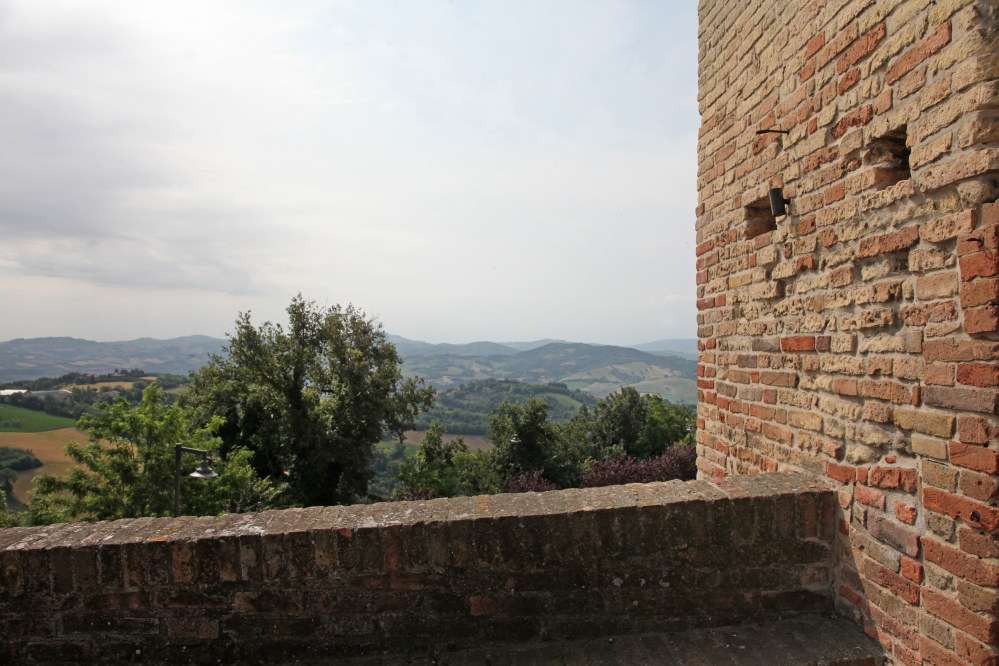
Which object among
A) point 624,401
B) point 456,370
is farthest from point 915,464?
point 456,370

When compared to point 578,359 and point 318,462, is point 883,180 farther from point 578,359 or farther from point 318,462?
point 578,359

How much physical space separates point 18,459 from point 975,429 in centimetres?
5311

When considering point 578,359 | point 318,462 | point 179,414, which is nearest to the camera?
point 179,414

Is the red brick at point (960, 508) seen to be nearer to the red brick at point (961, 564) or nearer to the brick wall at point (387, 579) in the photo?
the red brick at point (961, 564)

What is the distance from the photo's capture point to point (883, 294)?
207 cm

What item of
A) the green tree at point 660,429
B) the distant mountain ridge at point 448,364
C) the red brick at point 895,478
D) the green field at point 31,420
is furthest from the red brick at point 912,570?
the distant mountain ridge at point 448,364

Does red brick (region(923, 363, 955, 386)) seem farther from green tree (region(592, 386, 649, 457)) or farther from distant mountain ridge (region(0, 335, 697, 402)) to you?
distant mountain ridge (region(0, 335, 697, 402))

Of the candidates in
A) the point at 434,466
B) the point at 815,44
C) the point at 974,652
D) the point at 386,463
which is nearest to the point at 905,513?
the point at 974,652

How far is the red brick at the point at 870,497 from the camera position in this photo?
6.83 ft

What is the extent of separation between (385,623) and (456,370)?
6616 inches

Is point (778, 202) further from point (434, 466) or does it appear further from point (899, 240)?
point (434, 466)

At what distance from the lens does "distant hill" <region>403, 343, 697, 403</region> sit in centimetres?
14250

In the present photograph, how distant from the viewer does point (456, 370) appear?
169125 millimetres

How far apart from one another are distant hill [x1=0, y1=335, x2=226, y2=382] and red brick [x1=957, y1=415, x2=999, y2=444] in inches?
4147
